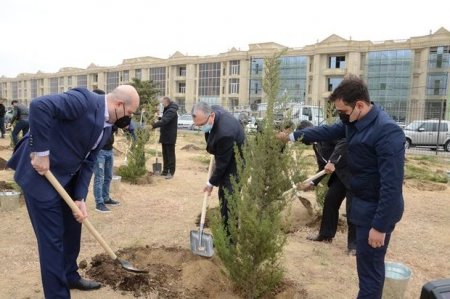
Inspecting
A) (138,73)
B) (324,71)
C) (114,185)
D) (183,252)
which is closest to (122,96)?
(183,252)

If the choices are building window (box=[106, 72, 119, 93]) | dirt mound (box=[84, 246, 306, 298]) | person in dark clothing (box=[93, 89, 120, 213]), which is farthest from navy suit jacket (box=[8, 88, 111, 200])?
building window (box=[106, 72, 119, 93])

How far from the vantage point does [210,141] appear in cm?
408

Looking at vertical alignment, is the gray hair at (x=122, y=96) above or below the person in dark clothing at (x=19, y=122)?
above

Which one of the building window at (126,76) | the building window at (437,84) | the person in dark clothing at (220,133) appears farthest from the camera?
the building window at (126,76)

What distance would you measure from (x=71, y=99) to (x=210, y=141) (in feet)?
5.21

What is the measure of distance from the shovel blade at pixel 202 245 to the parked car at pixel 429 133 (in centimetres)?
1731

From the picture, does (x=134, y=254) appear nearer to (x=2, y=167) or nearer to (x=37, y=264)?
(x=37, y=264)

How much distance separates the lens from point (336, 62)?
58000 mm

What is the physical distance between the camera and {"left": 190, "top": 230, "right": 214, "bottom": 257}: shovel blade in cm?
422

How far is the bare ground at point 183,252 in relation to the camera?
358cm

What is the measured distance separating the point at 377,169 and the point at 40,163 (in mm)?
2227

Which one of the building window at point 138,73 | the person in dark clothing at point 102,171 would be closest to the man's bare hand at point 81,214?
the person in dark clothing at point 102,171

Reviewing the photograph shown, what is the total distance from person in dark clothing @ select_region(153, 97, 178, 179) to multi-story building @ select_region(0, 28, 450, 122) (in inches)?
1318

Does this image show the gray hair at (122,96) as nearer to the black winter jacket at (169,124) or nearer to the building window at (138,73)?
the black winter jacket at (169,124)
